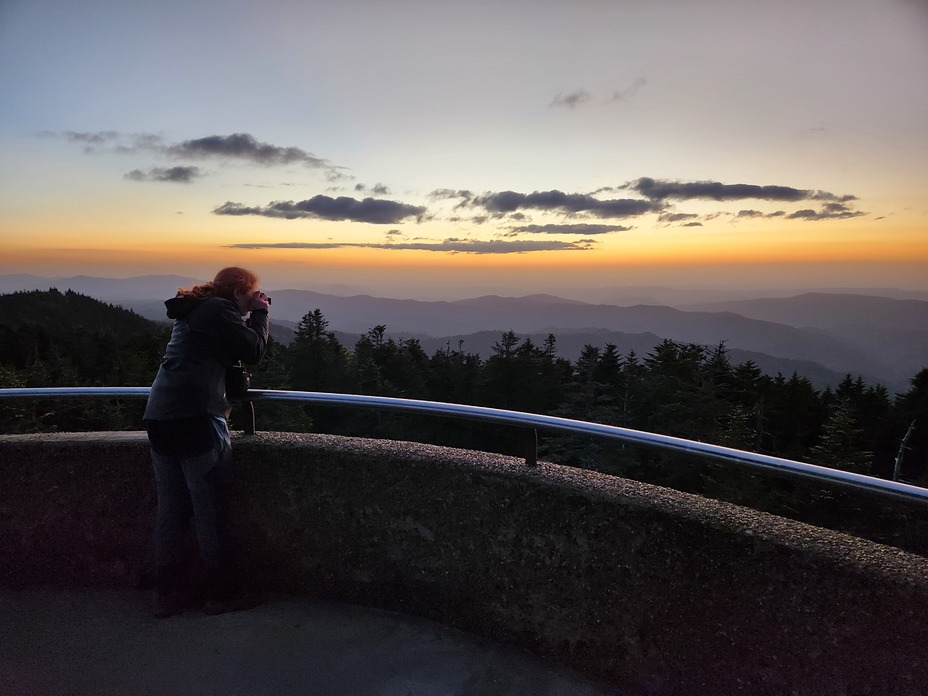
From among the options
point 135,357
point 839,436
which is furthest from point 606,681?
point 135,357

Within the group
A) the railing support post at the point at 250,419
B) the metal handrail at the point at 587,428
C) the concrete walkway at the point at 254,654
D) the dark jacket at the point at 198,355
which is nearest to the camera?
the metal handrail at the point at 587,428

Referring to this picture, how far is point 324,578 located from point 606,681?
140 centimetres

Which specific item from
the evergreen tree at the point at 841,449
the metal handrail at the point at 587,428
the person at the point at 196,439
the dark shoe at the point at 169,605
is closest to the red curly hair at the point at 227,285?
the person at the point at 196,439

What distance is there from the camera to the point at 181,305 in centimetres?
297

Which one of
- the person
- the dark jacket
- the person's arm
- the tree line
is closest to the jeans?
the person

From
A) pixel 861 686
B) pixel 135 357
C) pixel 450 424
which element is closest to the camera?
pixel 861 686

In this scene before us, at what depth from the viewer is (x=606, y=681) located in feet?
7.95

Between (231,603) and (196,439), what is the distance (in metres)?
0.81

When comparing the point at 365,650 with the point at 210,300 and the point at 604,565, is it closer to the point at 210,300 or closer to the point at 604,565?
the point at 604,565

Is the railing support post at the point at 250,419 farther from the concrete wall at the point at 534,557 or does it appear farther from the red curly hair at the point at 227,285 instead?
the red curly hair at the point at 227,285

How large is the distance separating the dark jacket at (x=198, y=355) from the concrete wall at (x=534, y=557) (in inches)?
13.7

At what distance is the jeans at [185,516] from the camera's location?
117 inches

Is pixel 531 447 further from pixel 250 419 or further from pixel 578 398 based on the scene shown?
pixel 578 398

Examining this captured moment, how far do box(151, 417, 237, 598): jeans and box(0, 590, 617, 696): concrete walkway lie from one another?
18 cm
